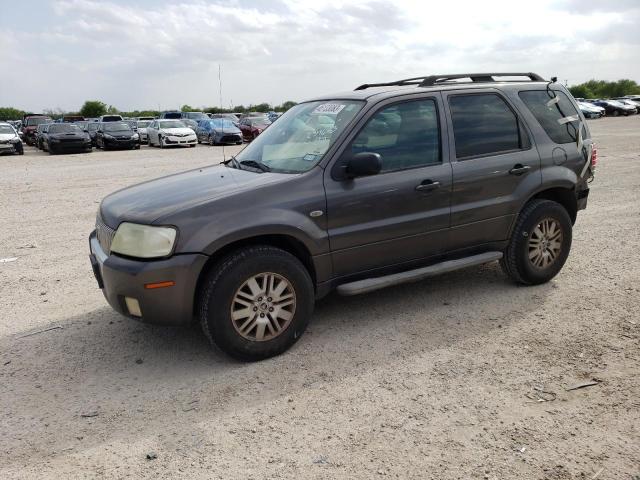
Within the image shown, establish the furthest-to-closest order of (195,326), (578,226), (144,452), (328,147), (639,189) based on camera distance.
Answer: (639,189), (578,226), (195,326), (328,147), (144,452)

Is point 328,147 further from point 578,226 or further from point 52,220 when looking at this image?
point 52,220

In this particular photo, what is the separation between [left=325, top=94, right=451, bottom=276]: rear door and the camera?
4.14 metres

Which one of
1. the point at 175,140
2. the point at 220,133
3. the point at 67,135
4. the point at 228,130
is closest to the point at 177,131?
the point at 175,140

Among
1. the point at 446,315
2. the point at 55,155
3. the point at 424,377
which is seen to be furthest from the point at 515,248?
the point at 55,155

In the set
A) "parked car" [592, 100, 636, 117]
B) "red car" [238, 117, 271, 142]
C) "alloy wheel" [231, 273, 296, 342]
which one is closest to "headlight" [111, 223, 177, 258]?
"alloy wheel" [231, 273, 296, 342]

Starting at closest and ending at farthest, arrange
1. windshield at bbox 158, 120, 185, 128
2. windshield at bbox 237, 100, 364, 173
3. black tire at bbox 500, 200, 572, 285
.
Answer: windshield at bbox 237, 100, 364, 173 → black tire at bbox 500, 200, 572, 285 → windshield at bbox 158, 120, 185, 128

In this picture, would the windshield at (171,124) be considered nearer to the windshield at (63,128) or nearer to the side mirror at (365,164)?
the windshield at (63,128)

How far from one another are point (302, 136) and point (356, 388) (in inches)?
81.7

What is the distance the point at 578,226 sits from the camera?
7.45 m

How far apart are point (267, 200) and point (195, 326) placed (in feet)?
4.55

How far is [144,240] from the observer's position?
3.66 metres

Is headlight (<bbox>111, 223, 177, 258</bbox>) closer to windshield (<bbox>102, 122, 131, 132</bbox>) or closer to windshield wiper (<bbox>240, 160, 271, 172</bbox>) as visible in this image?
windshield wiper (<bbox>240, 160, 271, 172</bbox>)

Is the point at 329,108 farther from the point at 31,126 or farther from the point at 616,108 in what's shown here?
the point at 616,108

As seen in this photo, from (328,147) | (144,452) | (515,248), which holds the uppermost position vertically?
(328,147)
